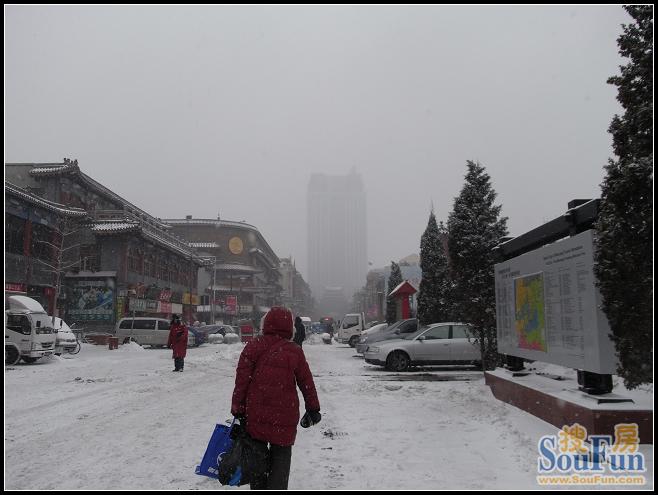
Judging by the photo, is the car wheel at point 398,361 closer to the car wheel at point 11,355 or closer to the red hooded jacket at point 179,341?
the red hooded jacket at point 179,341

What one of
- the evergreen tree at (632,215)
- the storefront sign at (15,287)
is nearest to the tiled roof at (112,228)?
the storefront sign at (15,287)

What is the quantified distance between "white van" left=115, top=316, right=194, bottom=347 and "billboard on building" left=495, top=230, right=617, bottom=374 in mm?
24603

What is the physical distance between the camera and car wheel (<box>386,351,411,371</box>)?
15.7 m

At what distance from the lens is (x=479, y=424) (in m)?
7.52

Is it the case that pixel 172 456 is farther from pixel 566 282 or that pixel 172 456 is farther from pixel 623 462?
pixel 566 282

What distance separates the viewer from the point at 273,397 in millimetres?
3920

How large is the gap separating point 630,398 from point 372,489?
344 centimetres

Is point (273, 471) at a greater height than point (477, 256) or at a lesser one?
lesser

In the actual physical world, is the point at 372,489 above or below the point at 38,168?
below

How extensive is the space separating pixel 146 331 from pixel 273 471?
28691 mm

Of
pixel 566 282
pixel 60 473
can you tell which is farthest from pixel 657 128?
pixel 60 473

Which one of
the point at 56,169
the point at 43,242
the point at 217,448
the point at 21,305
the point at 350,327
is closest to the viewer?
the point at 217,448

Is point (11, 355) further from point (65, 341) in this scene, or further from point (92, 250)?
point (92, 250)

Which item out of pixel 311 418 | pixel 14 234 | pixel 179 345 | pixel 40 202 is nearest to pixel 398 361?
pixel 179 345
